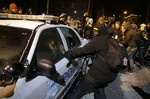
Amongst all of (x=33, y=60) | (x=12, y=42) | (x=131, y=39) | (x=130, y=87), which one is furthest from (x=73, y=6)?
(x=33, y=60)

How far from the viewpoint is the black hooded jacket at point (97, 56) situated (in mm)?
4062

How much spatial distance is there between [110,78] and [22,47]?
1.58 metres

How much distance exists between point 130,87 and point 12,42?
13.7 ft

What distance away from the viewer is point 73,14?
20125mm

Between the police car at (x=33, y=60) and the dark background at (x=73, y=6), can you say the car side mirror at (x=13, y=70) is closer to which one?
the police car at (x=33, y=60)

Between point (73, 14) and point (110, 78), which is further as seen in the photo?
point (73, 14)

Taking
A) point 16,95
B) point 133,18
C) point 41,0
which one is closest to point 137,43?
point 133,18

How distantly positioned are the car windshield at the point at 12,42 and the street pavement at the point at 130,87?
2491 millimetres

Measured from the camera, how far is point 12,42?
349 cm

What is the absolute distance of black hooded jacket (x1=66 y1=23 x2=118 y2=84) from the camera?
13.3 ft

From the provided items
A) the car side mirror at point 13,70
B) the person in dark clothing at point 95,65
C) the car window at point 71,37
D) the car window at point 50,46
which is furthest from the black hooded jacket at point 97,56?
the car side mirror at point 13,70

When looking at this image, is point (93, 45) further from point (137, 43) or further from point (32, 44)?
point (137, 43)

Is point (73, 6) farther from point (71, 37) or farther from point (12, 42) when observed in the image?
point (12, 42)

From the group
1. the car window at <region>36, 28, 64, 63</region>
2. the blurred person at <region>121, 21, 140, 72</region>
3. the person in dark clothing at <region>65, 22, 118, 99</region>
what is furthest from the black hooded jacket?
the blurred person at <region>121, 21, 140, 72</region>
